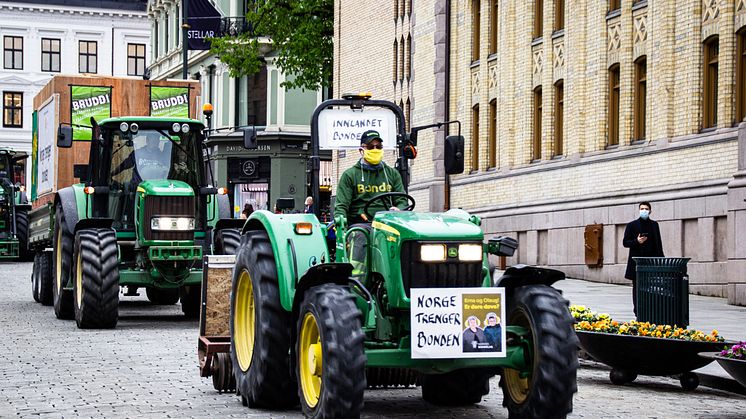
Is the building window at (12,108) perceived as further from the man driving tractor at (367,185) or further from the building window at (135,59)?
the man driving tractor at (367,185)

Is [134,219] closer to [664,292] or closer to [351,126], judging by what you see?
[664,292]

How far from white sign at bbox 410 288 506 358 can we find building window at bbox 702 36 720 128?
59.7 feet

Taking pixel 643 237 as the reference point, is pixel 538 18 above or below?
above

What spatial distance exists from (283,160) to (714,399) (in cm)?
5202

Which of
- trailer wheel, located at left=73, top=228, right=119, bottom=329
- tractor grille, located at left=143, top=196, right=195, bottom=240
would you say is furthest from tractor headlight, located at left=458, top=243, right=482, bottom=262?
tractor grille, located at left=143, top=196, right=195, bottom=240

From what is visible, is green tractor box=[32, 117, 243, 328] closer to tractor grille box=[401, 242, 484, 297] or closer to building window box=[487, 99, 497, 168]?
tractor grille box=[401, 242, 484, 297]

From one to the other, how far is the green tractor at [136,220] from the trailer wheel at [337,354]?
9.49 metres

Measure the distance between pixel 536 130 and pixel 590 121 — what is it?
3705mm

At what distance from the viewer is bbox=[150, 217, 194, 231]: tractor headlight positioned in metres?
19.2

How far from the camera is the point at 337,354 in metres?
8.98

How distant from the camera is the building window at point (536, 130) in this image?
35.3 m

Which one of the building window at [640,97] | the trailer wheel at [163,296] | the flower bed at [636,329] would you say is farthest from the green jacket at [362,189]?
the building window at [640,97]

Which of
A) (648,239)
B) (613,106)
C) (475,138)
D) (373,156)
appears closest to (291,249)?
(373,156)

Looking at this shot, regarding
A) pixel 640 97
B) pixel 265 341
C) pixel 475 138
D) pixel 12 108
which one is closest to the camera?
pixel 265 341
